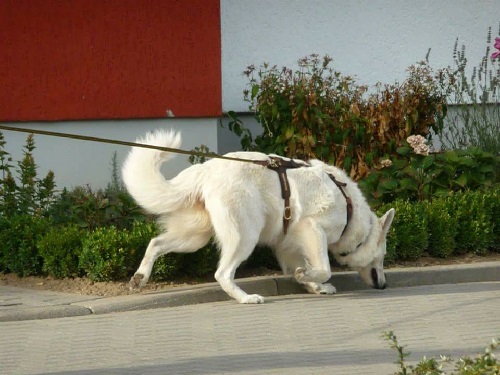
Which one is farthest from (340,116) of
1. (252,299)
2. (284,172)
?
(252,299)

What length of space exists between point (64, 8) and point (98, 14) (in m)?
0.40

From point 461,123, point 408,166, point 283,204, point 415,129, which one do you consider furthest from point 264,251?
point 461,123

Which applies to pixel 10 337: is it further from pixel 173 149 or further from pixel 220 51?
pixel 220 51

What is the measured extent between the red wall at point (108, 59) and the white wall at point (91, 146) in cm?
12

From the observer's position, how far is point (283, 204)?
9.41 m

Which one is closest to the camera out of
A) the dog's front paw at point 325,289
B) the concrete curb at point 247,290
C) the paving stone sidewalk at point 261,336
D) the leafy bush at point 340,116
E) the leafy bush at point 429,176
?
the paving stone sidewalk at point 261,336

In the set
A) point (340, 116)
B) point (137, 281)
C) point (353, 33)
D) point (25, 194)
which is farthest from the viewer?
point (353, 33)

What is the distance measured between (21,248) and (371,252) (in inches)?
123

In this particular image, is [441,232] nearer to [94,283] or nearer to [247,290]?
[247,290]

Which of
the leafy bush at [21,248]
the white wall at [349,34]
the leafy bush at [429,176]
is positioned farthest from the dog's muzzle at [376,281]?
the white wall at [349,34]

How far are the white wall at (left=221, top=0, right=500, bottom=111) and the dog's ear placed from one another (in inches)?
174

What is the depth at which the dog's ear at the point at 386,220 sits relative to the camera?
9930 mm

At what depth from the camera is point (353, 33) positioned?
1466 centimetres

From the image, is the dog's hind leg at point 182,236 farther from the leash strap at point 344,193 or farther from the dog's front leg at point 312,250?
the leash strap at point 344,193
